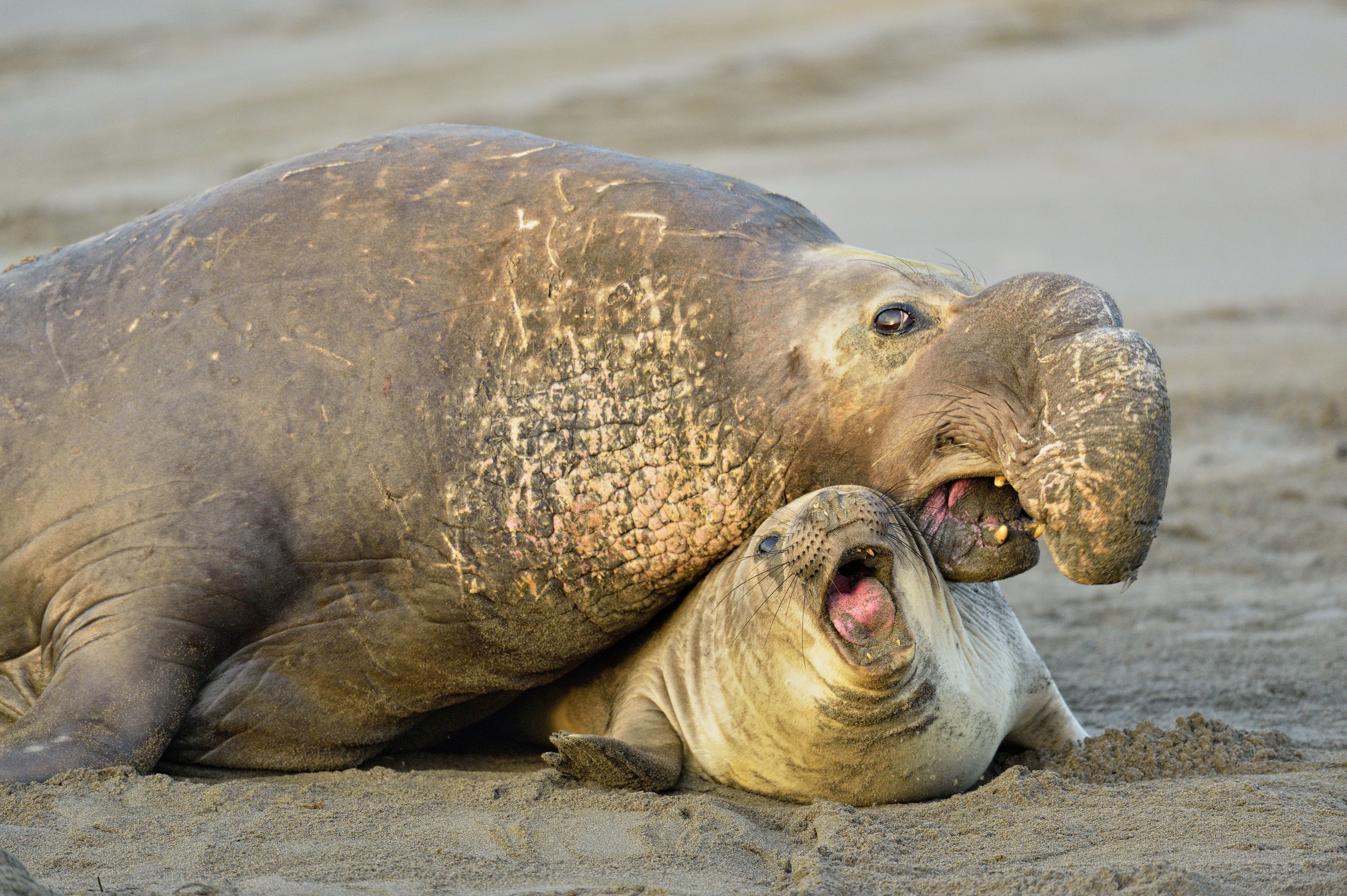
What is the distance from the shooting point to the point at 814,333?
3.80 metres

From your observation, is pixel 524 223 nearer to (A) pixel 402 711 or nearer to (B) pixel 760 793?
(A) pixel 402 711

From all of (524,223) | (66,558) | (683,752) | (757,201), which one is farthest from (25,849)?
(757,201)

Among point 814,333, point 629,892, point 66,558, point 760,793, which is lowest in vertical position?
point 760,793

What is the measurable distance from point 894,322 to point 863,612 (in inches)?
27.9

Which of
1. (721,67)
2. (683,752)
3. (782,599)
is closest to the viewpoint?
(782,599)

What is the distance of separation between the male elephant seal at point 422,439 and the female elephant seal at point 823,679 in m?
0.15

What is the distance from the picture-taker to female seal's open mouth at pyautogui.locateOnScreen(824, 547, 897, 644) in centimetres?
360

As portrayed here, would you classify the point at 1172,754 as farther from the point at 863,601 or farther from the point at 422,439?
the point at 422,439

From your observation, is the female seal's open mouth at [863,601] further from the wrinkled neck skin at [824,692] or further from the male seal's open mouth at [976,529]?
the male seal's open mouth at [976,529]

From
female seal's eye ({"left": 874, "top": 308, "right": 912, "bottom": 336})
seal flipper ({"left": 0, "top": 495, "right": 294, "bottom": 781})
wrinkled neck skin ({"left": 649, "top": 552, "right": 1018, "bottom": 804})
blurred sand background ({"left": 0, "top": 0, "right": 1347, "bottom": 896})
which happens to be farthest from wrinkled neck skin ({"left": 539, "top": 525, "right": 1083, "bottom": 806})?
seal flipper ({"left": 0, "top": 495, "right": 294, "bottom": 781})

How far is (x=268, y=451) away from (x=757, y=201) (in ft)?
4.78

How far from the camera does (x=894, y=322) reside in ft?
12.3

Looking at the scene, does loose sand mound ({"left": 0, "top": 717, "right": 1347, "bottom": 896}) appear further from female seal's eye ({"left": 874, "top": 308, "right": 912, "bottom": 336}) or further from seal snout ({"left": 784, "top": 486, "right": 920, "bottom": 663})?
female seal's eye ({"left": 874, "top": 308, "right": 912, "bottom": 336})

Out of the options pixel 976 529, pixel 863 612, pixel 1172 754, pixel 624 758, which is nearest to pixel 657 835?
pixel 624 758
